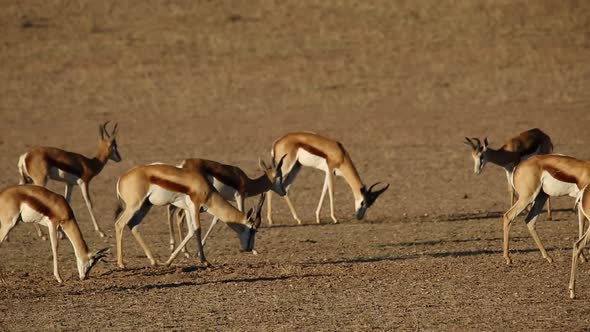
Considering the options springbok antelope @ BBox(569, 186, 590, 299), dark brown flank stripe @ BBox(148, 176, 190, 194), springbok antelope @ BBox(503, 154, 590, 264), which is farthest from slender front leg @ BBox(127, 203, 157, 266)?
springbok antelope @ BBox(569, 186, 590, 299)

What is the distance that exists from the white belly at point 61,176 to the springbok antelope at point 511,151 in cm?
658

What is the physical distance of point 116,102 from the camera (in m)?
32.8

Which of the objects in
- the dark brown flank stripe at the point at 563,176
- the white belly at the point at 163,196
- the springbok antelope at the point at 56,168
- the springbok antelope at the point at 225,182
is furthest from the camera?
the springbok antelope at the point at 56,168

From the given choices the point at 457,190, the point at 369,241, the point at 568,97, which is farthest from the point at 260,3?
the point at 369,241

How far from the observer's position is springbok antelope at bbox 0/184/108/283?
12922 millimetres

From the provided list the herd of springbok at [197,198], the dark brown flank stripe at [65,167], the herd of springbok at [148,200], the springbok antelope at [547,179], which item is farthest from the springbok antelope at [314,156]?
the springbok antelope at [547,179]

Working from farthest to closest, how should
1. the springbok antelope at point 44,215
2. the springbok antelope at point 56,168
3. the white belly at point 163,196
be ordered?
the springbok antelope at point 56,168 < the white belly at point 163,196 < the springbok antelope at point 44,215

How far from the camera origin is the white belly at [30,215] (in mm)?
12977

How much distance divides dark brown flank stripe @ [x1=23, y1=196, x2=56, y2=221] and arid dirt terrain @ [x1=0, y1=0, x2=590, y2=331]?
823mm

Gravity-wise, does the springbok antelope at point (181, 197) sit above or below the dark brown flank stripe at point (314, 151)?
below

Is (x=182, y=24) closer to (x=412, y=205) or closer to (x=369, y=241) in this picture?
(x=412, y=205)

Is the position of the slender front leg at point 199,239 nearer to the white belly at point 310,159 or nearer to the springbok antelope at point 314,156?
the springbok antelope at point 314,156

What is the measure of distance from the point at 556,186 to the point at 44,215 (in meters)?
6.30

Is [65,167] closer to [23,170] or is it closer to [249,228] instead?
[23,170]
